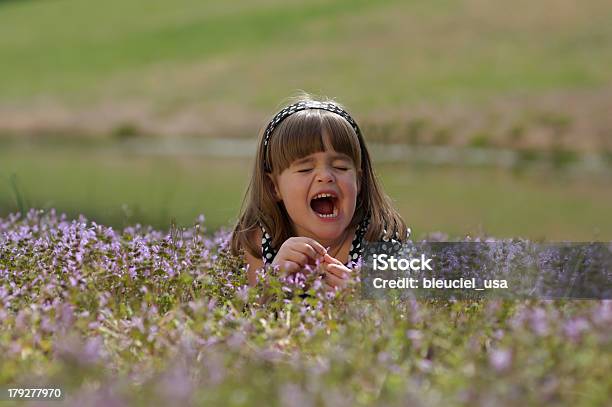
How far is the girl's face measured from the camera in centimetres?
565

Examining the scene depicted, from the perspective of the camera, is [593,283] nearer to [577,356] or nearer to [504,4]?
[577,356]

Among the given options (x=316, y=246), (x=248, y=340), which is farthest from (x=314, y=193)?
(x=248, y=340)

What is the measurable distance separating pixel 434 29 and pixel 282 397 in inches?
1930

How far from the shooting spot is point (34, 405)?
289 centimetres

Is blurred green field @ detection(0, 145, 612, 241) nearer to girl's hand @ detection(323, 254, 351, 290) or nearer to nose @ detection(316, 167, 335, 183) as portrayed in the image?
nose @ detection(316, 167, 335, 183)

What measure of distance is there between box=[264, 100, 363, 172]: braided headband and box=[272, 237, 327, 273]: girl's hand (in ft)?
3.00

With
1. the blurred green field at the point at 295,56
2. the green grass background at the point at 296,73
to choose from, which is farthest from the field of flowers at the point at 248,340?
the blurred green field at the point at 295,56

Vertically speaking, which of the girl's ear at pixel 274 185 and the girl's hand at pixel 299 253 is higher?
the girl's ear at pixel 274 185

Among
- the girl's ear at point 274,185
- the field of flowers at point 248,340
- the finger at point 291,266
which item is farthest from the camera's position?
the girl's ear at point 274,185

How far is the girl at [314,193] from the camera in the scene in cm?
570

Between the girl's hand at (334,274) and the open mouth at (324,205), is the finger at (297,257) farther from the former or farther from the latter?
the open mouth at (324,205)

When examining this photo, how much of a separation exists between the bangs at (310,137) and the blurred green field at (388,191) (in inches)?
100

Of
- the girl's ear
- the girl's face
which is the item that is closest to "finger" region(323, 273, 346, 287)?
the girl's face

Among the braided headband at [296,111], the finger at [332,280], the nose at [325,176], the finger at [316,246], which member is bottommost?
the finger at [332,280]
